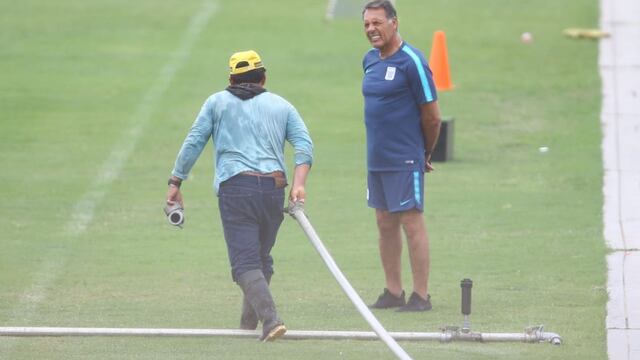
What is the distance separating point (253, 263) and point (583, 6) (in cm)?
1566

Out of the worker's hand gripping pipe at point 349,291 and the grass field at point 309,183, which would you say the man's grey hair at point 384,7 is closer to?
the worker's hand gripping pipe at point 349,291

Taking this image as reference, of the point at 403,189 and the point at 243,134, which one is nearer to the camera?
the point at 243,134

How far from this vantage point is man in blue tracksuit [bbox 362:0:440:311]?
9.77 meters

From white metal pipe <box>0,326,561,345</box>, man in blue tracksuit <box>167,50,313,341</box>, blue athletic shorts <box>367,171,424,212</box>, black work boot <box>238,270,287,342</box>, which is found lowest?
white metal pipe <box>0,326,561,345</box>

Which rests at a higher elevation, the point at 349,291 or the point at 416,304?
the point at 349,291

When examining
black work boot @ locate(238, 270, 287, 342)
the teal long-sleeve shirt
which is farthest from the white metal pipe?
the teal long-sleeve shirt

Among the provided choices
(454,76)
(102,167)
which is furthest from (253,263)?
(454,76)

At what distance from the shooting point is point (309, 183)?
49.9ft

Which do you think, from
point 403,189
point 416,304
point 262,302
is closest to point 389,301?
point 416,304

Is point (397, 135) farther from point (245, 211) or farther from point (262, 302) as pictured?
point (262, 302)

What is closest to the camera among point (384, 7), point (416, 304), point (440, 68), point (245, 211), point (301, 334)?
point (245, 211)

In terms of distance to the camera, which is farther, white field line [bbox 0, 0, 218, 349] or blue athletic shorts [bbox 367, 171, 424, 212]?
white field line [bbox 0, 0, 218, 349]

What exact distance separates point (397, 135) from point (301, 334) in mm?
1586

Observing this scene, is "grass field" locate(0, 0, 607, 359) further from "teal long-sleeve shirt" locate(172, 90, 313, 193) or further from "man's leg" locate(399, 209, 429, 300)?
"teal long-sleeve shirt" locate(172, 90, 313, 193)
